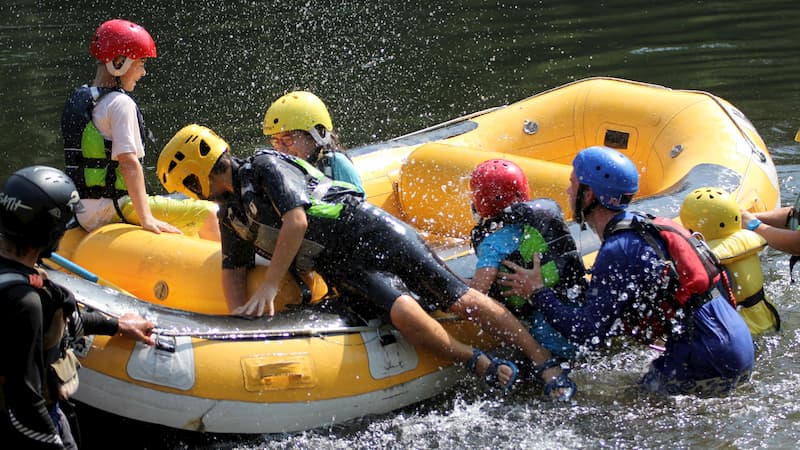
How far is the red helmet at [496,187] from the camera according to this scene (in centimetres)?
534

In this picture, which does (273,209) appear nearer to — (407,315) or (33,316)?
(407,315)

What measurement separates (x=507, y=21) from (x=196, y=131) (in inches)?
394

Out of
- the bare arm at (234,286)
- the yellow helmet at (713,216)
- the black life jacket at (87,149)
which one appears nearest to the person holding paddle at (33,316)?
the bare arm at (234,286)

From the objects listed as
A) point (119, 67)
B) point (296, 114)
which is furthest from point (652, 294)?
point (119, 67)

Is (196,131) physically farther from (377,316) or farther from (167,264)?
(377,316)

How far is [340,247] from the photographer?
17.3ft

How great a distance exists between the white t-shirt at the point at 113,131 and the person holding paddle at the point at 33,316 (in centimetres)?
215

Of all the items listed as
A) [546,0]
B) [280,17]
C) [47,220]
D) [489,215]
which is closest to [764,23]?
[546,0]

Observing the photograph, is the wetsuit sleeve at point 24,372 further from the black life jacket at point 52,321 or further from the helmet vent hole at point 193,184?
the helmet vent hole at point 193,184

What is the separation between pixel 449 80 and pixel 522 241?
23.1ft

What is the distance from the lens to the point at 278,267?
5148mm

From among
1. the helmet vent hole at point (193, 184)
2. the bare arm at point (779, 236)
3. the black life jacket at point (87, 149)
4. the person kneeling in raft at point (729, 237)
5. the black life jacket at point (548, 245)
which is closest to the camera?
the helmet vent hole at point (193, 184)

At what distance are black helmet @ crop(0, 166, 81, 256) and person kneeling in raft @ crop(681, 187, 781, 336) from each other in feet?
10.6

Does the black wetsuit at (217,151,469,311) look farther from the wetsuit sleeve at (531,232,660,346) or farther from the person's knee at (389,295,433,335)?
the wetsuit sleeve at (531,232,660,346)
